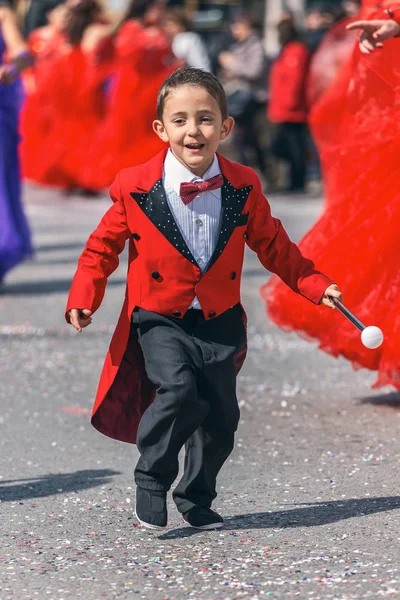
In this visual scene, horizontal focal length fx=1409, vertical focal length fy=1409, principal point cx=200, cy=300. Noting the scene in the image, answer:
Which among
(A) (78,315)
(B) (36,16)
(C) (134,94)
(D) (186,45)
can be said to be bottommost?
(A) (78,315)

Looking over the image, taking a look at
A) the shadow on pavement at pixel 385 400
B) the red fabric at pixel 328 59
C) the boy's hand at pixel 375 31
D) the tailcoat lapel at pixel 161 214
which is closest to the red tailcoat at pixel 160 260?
the tailcoat lapel at pixel 161 214

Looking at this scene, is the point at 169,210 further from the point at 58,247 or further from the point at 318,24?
the point at 318,24

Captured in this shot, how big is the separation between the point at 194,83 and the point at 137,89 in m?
11.0

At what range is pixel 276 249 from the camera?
166 inches

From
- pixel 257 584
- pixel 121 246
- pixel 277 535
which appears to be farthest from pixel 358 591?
pixel 121 246

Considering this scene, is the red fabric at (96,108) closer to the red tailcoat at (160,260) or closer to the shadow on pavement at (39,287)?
the shadow on pavement at (39,287)

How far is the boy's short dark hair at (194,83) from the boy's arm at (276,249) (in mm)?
297

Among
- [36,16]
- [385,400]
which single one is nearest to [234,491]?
[385,400]

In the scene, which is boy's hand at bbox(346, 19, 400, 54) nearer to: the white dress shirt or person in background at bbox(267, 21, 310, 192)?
the white dress shirt

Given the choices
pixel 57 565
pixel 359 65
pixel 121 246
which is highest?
pixel 359 65

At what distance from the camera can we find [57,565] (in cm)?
389

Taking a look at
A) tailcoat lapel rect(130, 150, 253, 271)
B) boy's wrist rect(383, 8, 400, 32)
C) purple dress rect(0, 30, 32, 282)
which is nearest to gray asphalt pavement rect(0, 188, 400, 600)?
tailcoat lapel rect(130, 150, 253, 271)

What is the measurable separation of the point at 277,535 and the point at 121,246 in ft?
3.18

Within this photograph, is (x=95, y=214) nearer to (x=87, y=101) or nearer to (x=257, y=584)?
(x=87, y=101)
